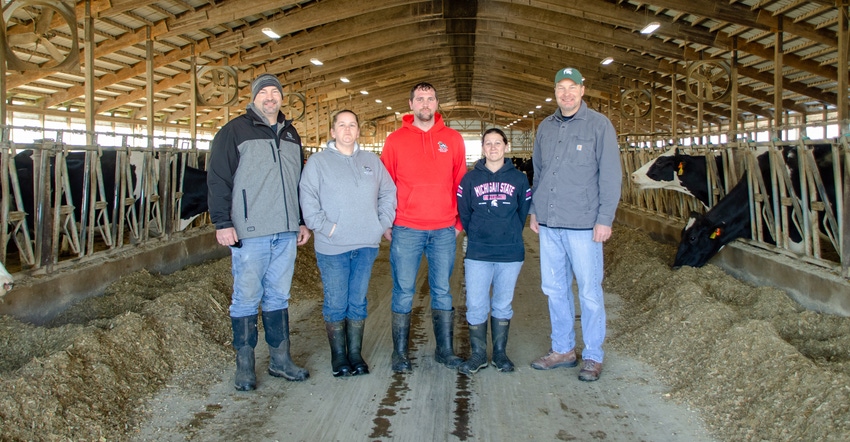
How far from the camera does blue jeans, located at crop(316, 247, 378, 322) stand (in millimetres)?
4044

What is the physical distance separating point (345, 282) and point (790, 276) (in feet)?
12.4

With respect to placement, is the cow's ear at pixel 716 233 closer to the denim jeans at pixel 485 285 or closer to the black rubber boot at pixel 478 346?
the denim jeans at pixel 485 285

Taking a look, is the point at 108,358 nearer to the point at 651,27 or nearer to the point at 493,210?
the point at 493,210

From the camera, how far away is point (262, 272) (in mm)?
3941

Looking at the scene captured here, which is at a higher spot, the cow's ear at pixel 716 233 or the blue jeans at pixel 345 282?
the cow's ear at pixel 716 233

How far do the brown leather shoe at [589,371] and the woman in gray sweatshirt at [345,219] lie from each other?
1.35 metres

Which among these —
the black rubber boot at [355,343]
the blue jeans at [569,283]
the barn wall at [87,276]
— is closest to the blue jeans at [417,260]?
the black rubber boot at [355,343]

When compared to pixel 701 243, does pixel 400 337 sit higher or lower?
lower

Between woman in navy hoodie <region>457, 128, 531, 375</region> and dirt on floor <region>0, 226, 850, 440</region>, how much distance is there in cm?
102

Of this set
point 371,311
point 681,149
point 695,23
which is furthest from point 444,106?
point 371,311

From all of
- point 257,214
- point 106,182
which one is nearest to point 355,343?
point 257,214

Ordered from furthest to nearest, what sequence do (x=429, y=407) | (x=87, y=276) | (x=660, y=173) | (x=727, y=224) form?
(x=660, y=173) → (x=727, y=224) → (x=87, y=276) → (x=429, y=407)

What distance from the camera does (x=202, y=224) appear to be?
9250 mm

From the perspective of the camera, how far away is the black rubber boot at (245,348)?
3871 mm
